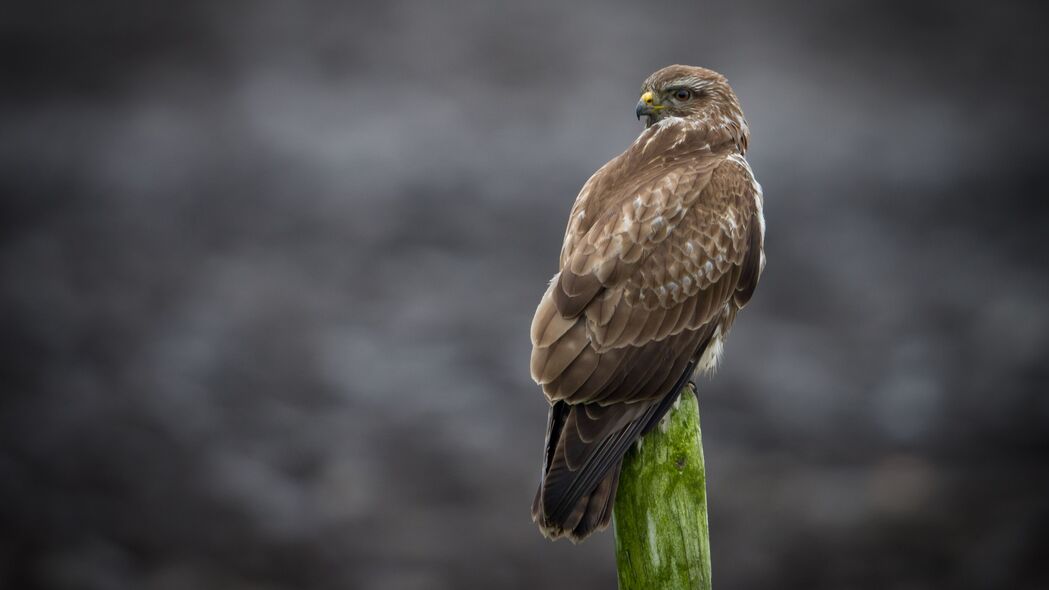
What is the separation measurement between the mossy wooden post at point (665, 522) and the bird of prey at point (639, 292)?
12 centimetres

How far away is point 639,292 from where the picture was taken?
456 centimetres

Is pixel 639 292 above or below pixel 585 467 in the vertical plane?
above

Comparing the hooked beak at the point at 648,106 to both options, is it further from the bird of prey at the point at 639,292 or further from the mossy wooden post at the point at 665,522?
the mossy wooden post at the point at 665,522

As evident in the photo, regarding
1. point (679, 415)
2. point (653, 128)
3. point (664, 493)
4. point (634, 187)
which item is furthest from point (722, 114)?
point (664, 493)

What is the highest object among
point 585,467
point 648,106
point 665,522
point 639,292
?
point 648,106

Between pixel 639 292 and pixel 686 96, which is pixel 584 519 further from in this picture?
pixel 686 96

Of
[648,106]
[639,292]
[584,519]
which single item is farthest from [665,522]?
[648,106]

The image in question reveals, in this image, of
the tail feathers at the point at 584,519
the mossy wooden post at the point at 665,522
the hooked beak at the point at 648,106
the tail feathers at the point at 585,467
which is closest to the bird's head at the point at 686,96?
the hooked beak at the point at 648,106

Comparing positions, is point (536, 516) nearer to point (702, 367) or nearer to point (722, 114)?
point (702, 367)

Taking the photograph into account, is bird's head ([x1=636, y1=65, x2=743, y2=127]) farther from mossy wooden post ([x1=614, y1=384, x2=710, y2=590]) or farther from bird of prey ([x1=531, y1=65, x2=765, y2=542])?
mossy wooden post ([x1=614, y1=384, x2=710, y2=590])

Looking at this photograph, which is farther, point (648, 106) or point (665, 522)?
point (648, 106)

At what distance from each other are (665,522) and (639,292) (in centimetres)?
105

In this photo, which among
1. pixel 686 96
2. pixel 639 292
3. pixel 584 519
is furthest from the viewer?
pixel 686 96

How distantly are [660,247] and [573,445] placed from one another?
1.06 meters
